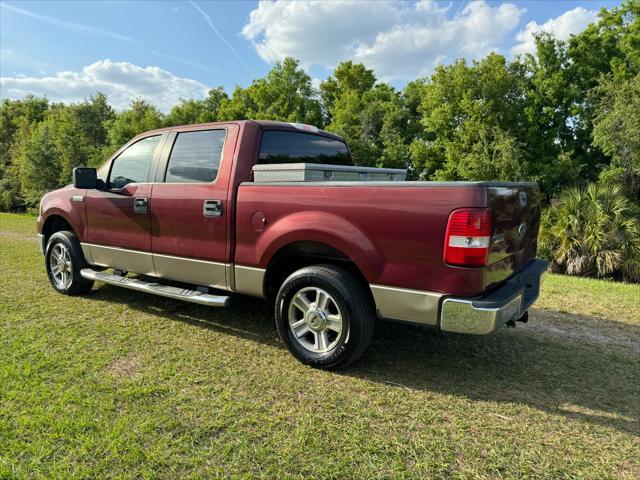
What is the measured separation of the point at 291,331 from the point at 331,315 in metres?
0.42

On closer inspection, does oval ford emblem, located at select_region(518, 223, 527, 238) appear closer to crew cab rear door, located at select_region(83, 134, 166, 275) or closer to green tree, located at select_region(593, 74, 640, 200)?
crew cab rear door, located at select_region(83, 134, 166, 275)

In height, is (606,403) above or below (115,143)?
below

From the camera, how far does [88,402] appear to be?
2908 mm

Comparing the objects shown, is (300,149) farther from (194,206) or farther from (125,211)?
(125,211)

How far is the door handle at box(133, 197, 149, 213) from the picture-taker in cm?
446

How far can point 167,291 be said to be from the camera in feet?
13.9

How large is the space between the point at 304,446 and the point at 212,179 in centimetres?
247

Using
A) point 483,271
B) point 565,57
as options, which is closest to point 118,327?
point 483,271

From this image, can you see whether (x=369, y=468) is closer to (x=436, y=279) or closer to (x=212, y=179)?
(x=436, y=279)

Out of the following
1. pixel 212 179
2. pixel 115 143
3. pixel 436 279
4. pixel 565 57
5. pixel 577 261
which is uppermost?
pixel 565 57

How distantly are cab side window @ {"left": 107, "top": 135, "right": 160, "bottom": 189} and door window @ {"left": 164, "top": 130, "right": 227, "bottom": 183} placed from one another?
35 centimetres

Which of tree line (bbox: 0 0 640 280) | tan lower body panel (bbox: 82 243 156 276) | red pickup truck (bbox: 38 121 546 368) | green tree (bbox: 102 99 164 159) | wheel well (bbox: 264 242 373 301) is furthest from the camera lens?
green tree (bbox: 102 99 164 159)

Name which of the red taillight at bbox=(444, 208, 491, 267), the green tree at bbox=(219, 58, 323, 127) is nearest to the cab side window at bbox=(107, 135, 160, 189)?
the red taillight at bbox=(444, 208, 491, 267)

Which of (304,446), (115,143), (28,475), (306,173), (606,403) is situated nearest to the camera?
(28,475)
